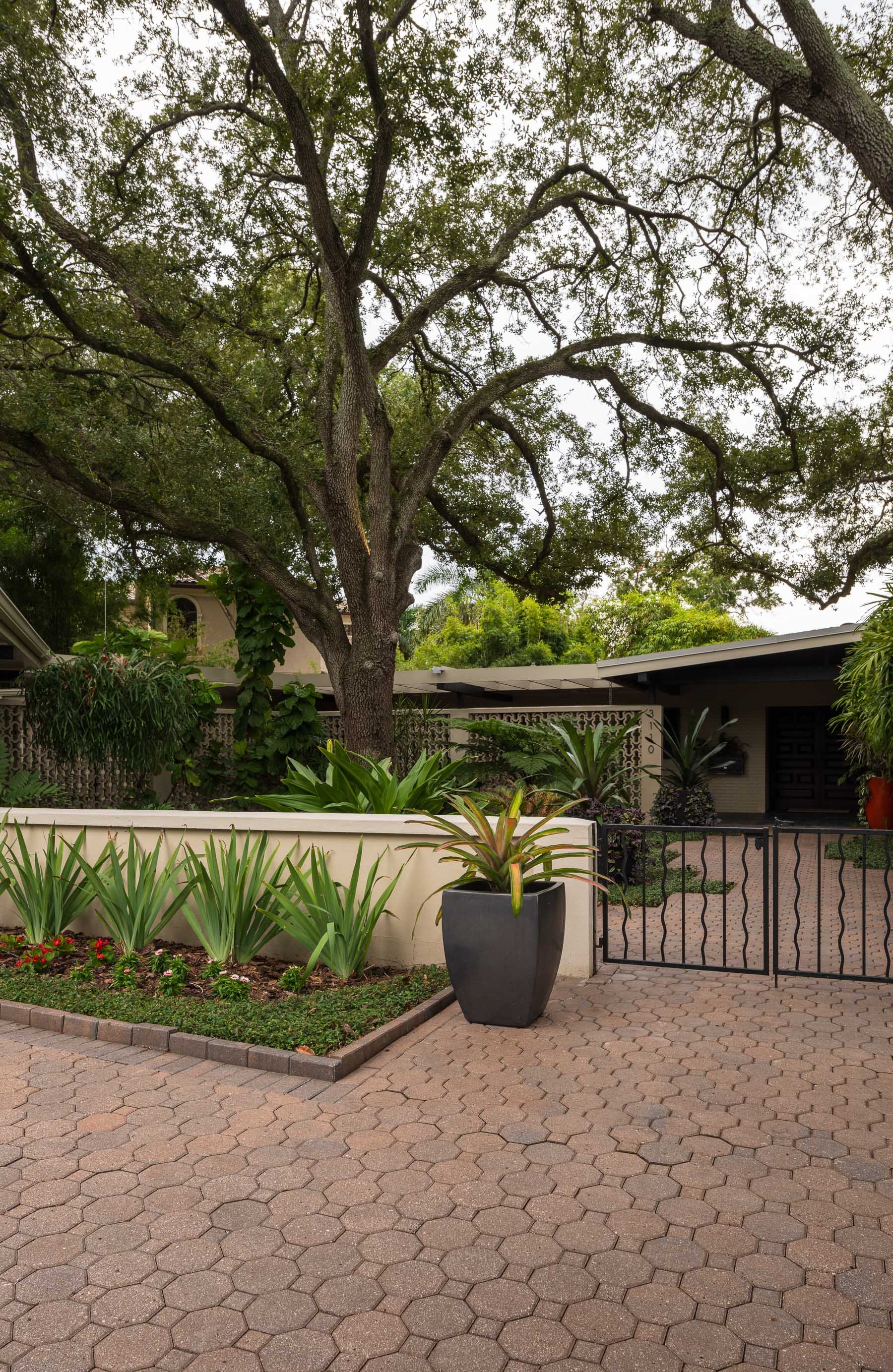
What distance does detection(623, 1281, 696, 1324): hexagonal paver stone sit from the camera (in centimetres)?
262

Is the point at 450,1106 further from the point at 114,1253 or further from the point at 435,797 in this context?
the point at 435,797

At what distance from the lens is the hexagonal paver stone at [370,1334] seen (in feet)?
8.19

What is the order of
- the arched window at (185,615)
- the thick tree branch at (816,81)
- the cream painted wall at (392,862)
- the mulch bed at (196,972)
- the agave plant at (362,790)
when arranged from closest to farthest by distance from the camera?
the mulch bed at (196,972)
the cream painted wall at (392,862)
the agave plant at (362,790)
the thick tree branch at (816,81)
the arched window at (185,615)

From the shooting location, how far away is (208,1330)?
8.44ft

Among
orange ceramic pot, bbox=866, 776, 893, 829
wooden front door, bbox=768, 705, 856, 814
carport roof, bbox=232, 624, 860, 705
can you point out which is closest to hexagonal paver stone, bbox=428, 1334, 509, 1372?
orange ceramic pot, bbox=866, 776, 893, 829

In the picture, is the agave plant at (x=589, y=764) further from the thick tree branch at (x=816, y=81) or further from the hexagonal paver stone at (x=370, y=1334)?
the hexagonal paver stone at (x=370, y=1334)

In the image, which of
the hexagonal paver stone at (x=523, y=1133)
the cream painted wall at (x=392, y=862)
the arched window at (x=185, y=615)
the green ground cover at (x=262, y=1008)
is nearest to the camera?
the hexagonal paver stone at (x=523, y=1133)

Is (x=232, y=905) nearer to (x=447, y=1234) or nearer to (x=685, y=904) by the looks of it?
(x=447, y=1234)

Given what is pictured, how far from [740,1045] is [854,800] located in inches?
562

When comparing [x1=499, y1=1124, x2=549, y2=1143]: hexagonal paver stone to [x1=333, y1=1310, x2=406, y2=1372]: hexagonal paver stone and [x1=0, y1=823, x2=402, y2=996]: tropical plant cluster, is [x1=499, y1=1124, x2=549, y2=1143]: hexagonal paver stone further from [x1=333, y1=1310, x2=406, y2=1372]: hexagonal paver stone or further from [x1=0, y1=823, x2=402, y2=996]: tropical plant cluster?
[x1=0, y1=823, x2=402, y2=996]: tropical plant cluster

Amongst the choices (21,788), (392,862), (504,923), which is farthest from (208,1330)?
(21,788)

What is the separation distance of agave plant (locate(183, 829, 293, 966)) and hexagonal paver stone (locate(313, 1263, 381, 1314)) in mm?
3075

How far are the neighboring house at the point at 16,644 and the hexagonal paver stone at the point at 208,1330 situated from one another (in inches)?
392

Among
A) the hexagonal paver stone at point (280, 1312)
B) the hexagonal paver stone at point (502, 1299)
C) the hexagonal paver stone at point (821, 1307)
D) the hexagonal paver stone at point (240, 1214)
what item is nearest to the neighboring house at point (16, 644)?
the hexagonal paver stone at point (240, 1214)
